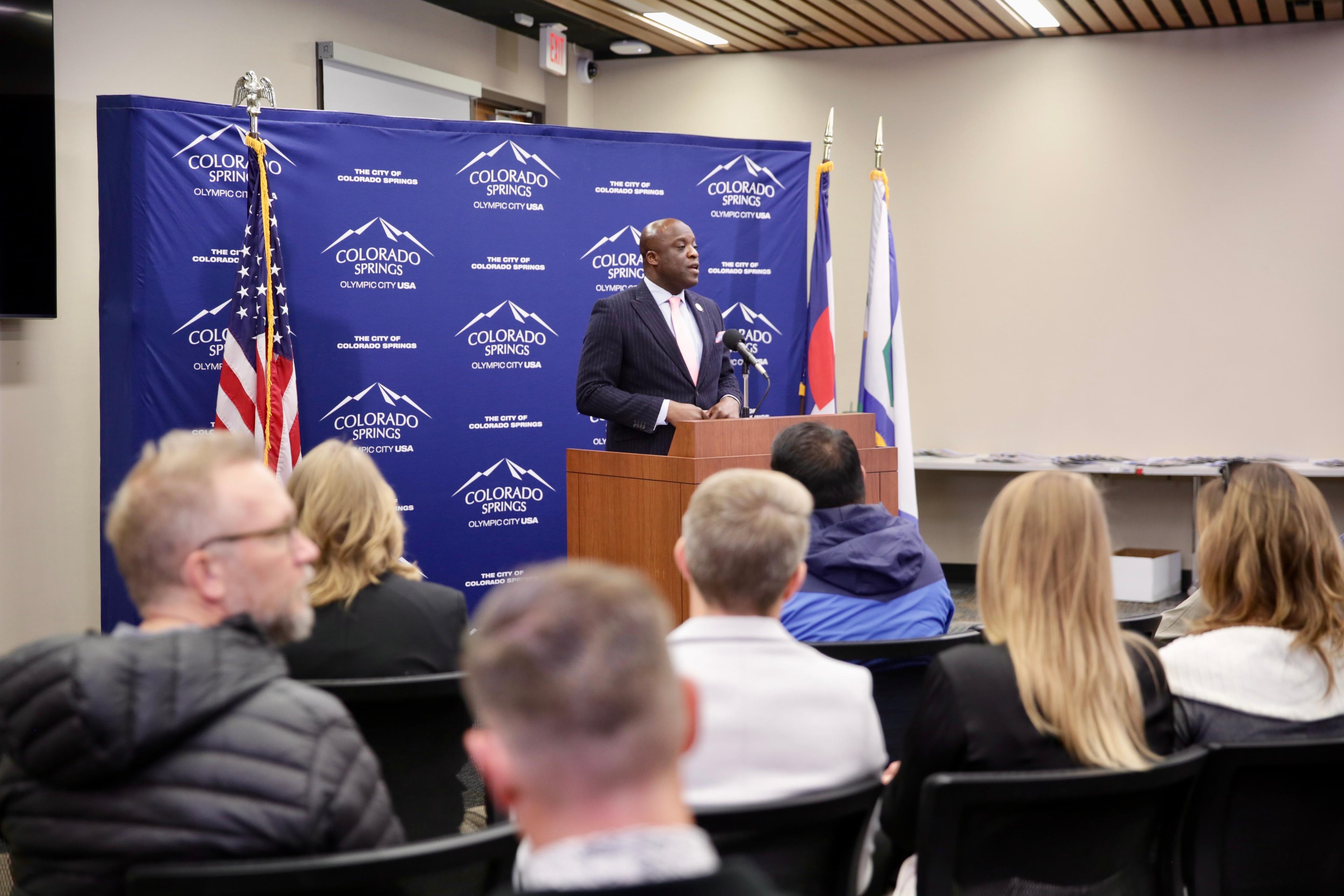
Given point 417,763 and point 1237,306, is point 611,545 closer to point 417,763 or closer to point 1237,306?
point 417,763

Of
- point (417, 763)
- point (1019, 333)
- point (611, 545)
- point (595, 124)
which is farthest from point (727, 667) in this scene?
point (595, 124)

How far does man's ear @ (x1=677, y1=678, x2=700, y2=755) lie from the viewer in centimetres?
88

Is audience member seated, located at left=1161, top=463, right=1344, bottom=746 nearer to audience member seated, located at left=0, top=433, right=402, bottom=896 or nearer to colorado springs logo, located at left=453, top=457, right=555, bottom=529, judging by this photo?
audience member seated, located at left=0, top=433, right=402, bottom=896

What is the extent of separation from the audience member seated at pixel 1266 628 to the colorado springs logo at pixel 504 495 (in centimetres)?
398

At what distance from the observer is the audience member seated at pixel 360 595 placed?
219cm

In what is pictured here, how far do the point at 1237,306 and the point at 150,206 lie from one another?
6.00 meters

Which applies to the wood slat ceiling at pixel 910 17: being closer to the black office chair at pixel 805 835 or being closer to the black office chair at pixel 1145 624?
the black office chair at pixel 1145 624

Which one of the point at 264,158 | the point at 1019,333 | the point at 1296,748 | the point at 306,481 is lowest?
the point at 1296,748

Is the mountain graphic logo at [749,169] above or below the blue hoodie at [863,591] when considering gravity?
above

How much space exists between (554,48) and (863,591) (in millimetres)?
5951

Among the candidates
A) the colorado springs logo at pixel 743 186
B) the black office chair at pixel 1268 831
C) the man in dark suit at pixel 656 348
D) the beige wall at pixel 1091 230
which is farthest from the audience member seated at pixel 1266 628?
the beige wall at pixel 1091 230

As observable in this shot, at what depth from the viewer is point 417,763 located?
2107mm

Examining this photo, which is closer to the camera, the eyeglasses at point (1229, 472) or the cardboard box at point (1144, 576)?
the eyeglasses at point (1229, 472)

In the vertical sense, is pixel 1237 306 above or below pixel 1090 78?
below
